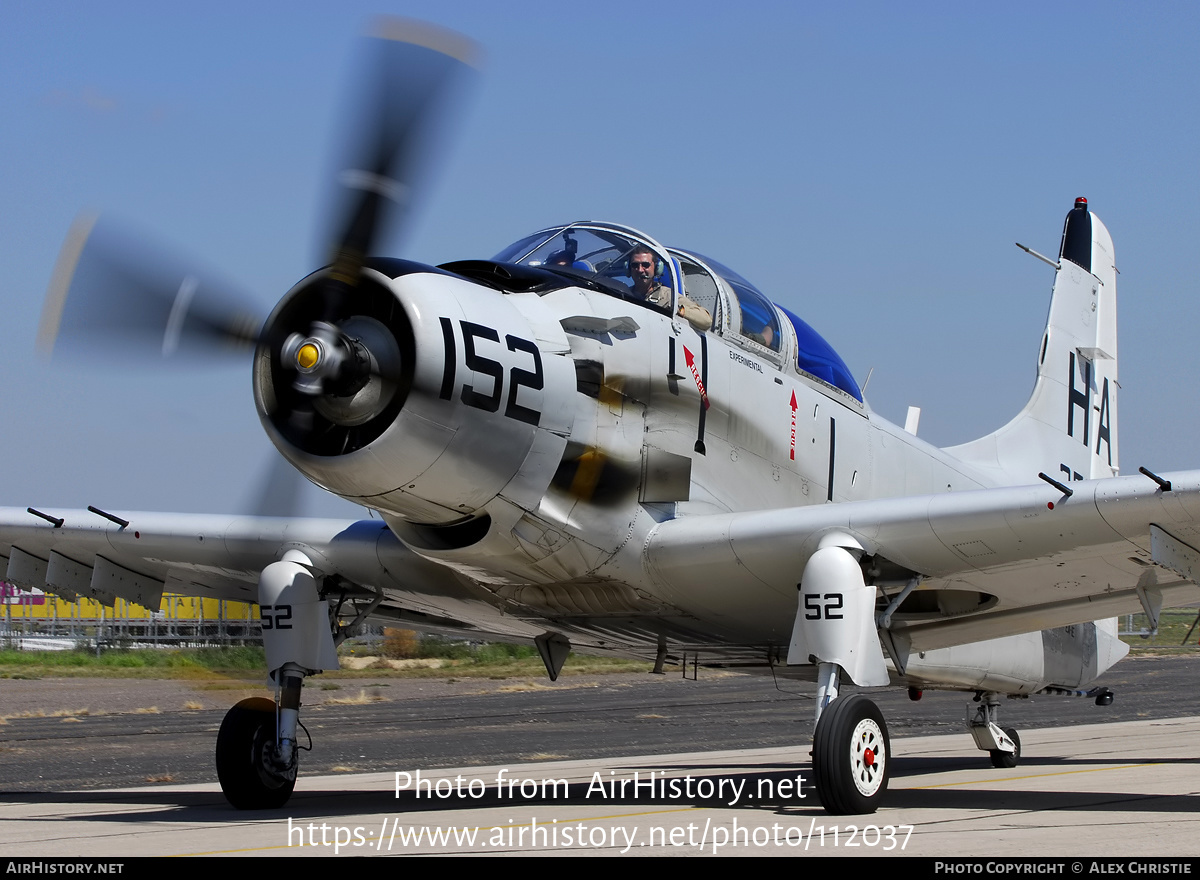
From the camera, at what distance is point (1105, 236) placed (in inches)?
721

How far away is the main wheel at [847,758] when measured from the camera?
28.7ft

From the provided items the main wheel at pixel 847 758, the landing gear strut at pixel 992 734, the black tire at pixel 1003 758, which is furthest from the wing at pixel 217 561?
the black tire at pixel 1003 758

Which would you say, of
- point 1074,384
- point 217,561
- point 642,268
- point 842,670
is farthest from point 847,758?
point 1074,384

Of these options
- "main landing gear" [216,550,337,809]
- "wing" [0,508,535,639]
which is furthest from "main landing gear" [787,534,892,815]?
"main landing gear" [216,550,337,809]

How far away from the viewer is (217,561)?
11.5m

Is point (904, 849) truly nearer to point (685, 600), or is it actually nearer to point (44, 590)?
point (685, 600)

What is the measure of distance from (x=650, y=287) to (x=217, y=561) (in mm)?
4522

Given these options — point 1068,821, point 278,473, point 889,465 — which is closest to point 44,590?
point 278,473

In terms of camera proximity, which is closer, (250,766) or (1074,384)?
(250,766)

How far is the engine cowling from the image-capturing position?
26.2 ft

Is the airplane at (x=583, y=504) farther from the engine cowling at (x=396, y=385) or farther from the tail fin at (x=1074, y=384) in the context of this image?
the tail fin at (x=1074, y=384)

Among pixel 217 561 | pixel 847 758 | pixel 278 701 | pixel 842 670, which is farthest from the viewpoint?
pixel 217 561

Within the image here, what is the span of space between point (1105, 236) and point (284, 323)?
13.5 meters

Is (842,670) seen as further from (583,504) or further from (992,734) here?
(992,734)
